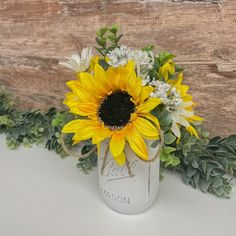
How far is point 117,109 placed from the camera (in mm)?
569

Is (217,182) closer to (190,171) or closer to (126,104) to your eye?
(190,171)

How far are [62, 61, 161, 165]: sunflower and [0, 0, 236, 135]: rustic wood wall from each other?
29cm

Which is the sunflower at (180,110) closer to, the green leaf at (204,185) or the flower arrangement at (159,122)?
the flower arrangement at (159,122)

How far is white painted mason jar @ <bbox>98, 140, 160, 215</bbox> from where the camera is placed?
0.62 m

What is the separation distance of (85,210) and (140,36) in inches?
17.0

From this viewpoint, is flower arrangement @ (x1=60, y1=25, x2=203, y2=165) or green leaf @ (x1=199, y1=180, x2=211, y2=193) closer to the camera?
flower arrangement @ (x1=60, y1=25, x2=203, y2=165)

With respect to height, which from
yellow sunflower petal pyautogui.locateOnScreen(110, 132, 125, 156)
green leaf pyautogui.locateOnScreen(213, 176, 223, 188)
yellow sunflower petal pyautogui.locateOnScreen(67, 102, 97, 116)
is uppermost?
yellow sunflower petal pyautogui.locateOnScreen(67, 102, 97, 116)

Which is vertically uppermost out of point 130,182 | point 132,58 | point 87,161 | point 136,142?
point 132,58

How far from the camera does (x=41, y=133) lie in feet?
3.21

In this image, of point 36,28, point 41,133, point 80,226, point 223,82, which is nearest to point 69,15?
point 36,28

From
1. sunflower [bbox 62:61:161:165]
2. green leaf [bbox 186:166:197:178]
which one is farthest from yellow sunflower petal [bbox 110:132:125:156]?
green leaf [bbox 186:166:197:178]

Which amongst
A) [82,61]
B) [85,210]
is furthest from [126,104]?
[85,210]

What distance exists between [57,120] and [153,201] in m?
0.26

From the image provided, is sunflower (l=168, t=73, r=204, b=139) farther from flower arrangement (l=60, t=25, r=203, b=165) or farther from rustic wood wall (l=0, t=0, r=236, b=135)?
rustic wood wall (l=0, t=0, r=236, b=135)
